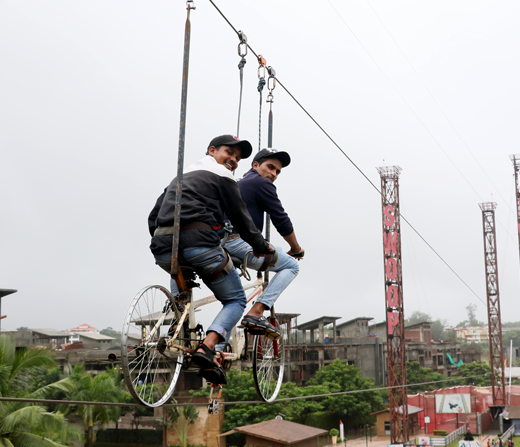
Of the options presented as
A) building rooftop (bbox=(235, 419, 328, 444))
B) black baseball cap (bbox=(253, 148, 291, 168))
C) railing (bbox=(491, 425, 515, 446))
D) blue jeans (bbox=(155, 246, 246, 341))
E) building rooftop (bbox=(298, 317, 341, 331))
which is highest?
building rooftop (bbox=(298, 317, 341, 331))

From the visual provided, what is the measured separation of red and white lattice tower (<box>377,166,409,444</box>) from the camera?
68.8ft

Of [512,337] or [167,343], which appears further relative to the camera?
[512,337]

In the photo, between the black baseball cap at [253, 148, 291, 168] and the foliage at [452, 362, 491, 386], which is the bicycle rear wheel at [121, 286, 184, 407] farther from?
the foliage at [452, 362, 491, 386]

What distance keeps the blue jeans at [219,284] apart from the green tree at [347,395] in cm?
2357

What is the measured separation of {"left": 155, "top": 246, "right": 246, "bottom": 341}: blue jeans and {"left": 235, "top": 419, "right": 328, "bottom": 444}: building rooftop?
16149mm

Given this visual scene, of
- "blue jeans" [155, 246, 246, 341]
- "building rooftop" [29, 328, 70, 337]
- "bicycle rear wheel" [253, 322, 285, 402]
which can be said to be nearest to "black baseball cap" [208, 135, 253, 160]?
"blue jeans" [155, 246, 246, 341]

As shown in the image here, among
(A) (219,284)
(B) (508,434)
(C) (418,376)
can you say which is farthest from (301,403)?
(A) (219,284)

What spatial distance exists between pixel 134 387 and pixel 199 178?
1011 mm

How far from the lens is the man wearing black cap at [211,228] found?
8.67 ft

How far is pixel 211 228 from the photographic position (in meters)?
2.71

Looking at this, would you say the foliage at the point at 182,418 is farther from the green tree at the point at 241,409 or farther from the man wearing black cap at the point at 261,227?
the man wearing black cap at the point at 261,227

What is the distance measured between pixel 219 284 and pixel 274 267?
0.55 metres

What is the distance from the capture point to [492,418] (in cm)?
2853

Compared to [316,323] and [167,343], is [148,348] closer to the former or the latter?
[167,343]
